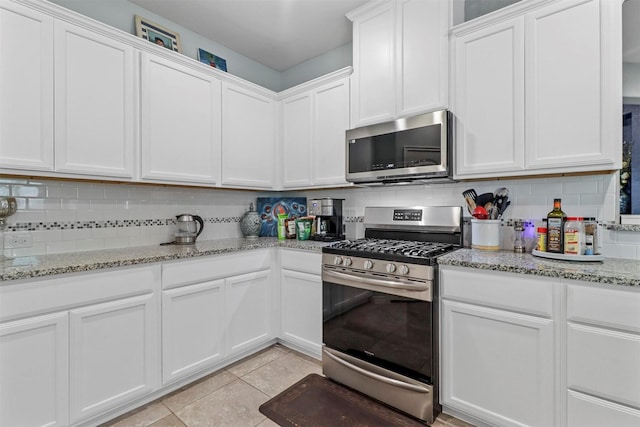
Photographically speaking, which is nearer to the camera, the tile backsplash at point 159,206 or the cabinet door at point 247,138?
the tile backsplash at point 159,206

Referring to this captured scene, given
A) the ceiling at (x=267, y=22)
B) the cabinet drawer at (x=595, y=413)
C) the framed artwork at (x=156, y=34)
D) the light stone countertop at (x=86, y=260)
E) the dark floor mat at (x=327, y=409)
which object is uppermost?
the ceiling at (x=267, y=22)

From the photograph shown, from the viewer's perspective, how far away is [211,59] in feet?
9.07

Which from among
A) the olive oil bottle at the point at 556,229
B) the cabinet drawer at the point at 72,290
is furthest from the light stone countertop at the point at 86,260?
the olive oil bottle at the point at 556,229

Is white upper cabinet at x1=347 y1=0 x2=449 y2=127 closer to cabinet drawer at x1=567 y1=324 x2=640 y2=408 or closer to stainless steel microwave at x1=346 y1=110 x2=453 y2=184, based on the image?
stainless steel microwave at x1=346 y1=110 x2=453 y2=184

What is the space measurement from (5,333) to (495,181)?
2.84 meters

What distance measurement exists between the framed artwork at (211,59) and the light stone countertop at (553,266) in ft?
8.55

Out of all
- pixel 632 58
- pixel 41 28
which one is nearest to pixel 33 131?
pixel 41 28

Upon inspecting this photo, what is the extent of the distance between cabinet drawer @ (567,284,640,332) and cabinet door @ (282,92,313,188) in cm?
203

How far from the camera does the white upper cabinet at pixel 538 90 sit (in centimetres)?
153

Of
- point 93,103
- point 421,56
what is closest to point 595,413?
point 421,56

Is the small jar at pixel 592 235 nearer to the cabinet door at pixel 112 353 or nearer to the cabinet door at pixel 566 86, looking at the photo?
the cabinet door at pixel 566 86

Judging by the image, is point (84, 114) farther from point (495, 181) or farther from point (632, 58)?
point (632, 58)

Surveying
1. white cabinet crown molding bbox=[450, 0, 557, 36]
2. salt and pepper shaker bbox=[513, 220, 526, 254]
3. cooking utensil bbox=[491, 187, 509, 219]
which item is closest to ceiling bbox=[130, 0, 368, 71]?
white cabinet crown molding bbox=[450, 0, 557, 36]

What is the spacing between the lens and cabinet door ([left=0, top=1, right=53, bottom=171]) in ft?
5.12
